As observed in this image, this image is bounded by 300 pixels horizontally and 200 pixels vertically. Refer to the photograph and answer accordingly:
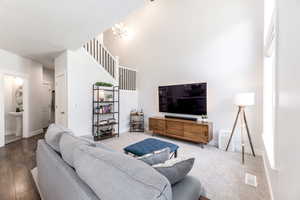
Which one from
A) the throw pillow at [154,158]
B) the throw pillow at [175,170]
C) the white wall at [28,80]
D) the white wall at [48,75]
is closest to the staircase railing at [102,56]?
the white wall at [28,80]

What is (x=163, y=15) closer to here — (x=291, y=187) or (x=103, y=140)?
(x=103, y=140)

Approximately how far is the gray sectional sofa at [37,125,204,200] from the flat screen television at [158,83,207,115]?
2.99 metres

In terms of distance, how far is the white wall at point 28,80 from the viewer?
3.71 metres

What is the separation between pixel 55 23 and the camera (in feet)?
7.95

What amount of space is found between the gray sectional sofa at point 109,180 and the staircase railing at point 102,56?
3.73 metres

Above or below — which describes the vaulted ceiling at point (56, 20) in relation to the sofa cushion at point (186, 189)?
above

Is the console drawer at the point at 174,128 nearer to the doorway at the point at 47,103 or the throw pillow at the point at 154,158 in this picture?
the throw pillow at the point at 154,158

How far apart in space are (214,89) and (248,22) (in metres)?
1.71

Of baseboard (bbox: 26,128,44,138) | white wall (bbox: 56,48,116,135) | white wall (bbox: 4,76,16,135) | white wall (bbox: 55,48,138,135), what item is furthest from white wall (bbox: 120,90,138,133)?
white wall (bbox: 4,76,16,135)

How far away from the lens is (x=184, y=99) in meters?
4.12

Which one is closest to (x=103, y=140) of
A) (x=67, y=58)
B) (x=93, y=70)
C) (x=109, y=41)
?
(x=93, y=70)

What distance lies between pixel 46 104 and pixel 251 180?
6712 millimetres

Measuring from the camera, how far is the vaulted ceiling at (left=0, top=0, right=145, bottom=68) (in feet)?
6.54

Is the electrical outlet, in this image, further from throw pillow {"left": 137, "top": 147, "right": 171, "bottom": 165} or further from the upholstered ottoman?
throw pillow {"left": 137, "top": 147, "right": 171, "bottom": 165}
